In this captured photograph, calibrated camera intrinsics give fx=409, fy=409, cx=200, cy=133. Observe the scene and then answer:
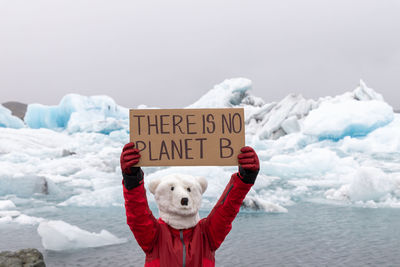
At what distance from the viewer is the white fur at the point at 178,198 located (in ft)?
7.32

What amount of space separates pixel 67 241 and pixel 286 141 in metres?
15.8

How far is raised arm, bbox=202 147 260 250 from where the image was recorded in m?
2.06

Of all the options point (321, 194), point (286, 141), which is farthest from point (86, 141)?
point (321, 194)

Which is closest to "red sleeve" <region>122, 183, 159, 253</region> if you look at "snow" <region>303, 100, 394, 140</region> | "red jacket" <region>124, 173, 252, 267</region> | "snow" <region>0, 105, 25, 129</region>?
"red jacket" <region>124, 173, 252, 267</region>

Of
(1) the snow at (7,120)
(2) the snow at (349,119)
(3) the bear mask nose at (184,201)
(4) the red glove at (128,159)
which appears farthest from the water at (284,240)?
(1) the snow at (7,120)

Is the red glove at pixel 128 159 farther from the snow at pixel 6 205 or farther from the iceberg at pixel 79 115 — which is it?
the iceberg at pixel 79 115

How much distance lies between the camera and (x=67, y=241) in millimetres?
6484

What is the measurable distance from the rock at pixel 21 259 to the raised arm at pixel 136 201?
3.43m

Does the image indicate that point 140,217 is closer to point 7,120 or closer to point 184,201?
point 184,201

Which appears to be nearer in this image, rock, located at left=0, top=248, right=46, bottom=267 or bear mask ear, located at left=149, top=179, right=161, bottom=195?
bear mask ear, located at left=149, top=179, right=161, bottom=195

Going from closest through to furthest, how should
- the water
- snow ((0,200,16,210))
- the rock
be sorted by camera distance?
the rock
the water
snow ((0,200,16,210))

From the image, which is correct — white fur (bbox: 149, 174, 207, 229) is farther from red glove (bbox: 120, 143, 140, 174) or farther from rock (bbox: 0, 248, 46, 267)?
rock (bbox: 0, 248, 46, 267)

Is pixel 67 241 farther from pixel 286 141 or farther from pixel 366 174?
pixel 286 141

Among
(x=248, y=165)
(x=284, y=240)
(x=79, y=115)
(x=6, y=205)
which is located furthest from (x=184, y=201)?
(x=79, y=115)
